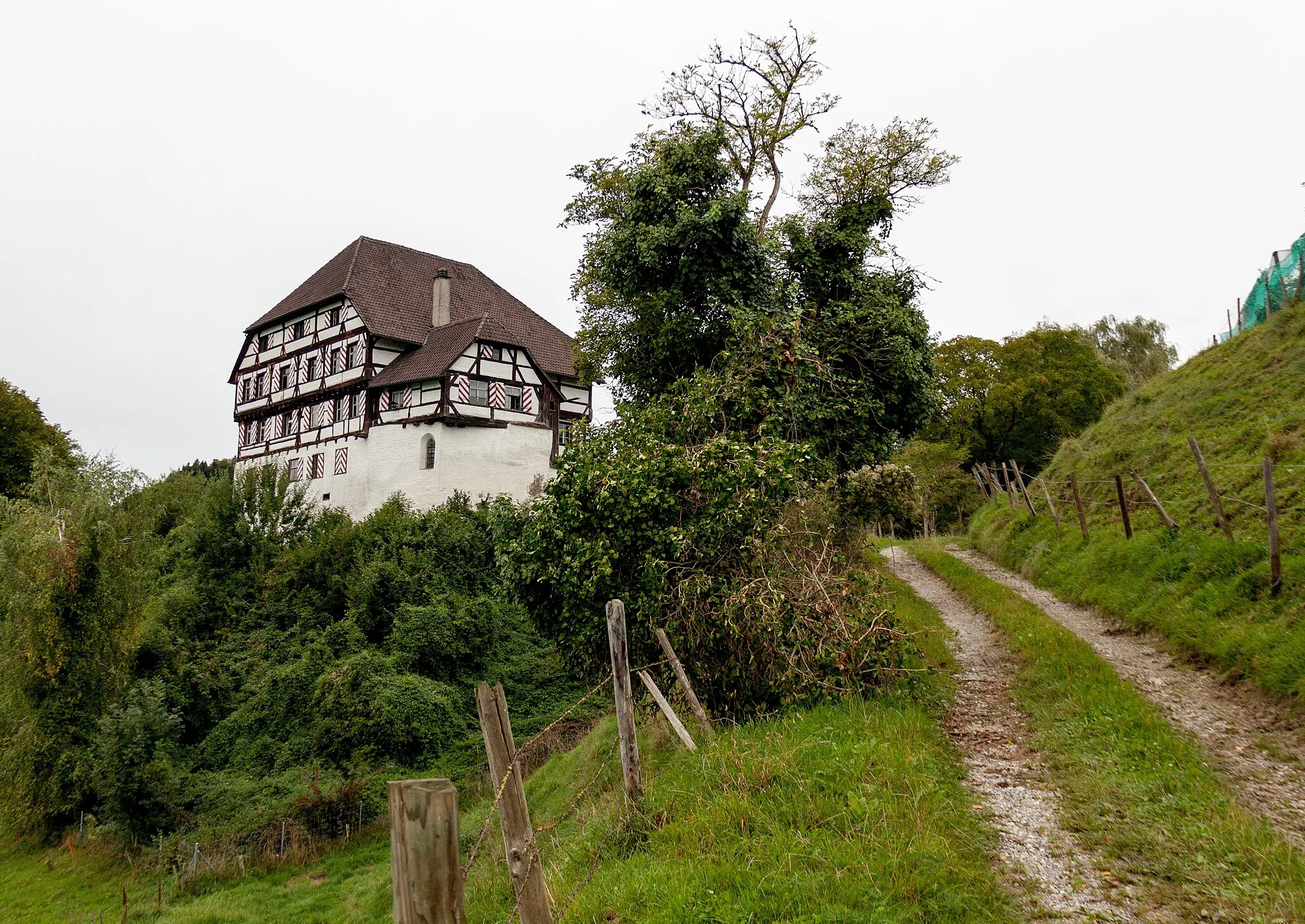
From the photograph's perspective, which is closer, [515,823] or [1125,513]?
[515,823]

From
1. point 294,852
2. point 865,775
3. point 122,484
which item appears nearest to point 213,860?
point 294,852

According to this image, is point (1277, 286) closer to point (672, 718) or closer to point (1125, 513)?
point (1125, 513)

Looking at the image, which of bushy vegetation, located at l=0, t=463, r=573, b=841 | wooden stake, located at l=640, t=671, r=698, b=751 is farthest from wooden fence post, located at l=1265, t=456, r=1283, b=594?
bushy vegetation, located at l=0, t=463, r=573, b=841

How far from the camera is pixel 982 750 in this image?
7.64 meters

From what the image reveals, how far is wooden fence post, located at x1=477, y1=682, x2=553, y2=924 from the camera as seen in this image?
14.4ft

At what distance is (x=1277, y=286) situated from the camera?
1994 centimetres

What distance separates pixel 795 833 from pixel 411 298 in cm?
3367

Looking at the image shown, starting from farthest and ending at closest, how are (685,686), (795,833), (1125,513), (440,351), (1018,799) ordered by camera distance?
1. (440,351)
2. (1125,513)
3. (685,686)
4. (1018,799)
5. (795,833)

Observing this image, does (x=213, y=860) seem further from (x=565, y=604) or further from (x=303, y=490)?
(x=303, y=490)

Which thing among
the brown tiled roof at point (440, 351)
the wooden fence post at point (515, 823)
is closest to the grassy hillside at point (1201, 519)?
the wooden fence post at point (515, 823)

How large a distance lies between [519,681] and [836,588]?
54.3 ft

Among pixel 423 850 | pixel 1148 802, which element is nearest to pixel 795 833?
pixel 1148 802

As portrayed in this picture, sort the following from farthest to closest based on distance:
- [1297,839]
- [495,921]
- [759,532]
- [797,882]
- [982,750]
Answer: [759,532] → [495,921] → [982,750] → [1297,839] → [797,882]

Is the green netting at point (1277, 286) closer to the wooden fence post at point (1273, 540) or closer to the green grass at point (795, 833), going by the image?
the wooden fence post at point (1273, 540)
